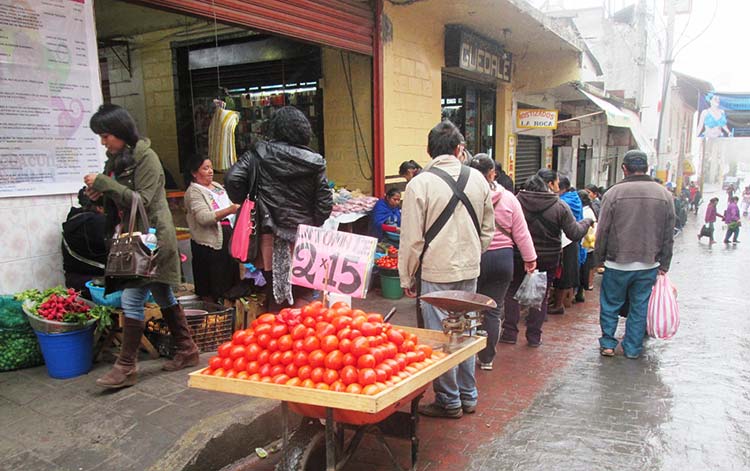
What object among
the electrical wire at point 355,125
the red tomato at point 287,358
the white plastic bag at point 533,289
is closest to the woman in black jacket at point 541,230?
the white plastic bag at point 533,289

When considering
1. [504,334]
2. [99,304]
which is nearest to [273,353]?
[99,304]

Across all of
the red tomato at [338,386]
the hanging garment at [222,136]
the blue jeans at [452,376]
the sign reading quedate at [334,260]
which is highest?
the hanging garment at [222,136]

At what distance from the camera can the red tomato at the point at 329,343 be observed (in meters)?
2.69

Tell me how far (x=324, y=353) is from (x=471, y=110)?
948cm

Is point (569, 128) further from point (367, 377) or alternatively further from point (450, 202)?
point (367, 377)

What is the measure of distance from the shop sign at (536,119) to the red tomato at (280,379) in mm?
10024

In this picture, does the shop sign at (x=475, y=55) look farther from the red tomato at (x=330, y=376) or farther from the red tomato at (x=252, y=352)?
the red tomato at (x=330, y=376)

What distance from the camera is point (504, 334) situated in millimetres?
5859

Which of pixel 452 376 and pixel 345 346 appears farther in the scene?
pixel 452 376

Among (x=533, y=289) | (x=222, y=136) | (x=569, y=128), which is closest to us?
(x=533, y=289)

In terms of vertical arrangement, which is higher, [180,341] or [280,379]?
[280,379]

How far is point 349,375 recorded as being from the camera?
2545 mm

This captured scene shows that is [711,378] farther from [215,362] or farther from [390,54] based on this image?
[390,54]

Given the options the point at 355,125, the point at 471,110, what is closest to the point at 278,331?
the point at 355,125
